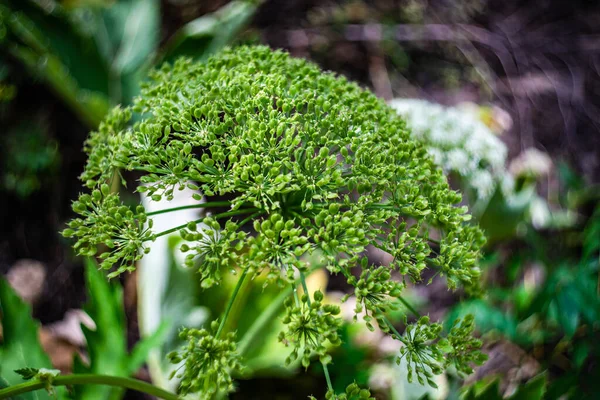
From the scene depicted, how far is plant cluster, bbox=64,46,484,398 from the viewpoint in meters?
0.91

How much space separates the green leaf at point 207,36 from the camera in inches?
107

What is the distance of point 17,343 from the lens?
1321 millimetres

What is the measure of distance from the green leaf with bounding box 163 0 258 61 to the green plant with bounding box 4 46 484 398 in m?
1.69

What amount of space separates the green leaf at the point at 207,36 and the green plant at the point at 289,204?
1.69 m

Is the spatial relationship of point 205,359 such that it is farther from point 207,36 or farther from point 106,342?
point 207,36

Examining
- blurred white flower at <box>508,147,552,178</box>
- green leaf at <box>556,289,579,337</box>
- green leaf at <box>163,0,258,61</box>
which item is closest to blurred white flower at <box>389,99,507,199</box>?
blurred white flower at <box>508,147,552,178</box>

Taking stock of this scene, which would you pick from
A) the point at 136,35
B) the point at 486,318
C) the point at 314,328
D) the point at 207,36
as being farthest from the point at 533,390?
the point at 136,35

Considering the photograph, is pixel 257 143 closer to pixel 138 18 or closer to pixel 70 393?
pixel 70 393

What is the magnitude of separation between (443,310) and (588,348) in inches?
42.9

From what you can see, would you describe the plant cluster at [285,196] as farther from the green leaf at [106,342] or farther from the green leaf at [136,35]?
the green leaf at [136,35]

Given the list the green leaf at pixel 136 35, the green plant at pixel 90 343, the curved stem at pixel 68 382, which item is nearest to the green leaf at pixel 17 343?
the green plant at pixel 90 343

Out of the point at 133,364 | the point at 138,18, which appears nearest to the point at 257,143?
the point at 133,364

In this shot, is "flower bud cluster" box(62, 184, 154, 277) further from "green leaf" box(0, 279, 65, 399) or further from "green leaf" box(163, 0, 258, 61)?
"green leaf" box(163, 0, 258, 61)

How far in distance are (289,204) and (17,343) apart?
3.02 feet
